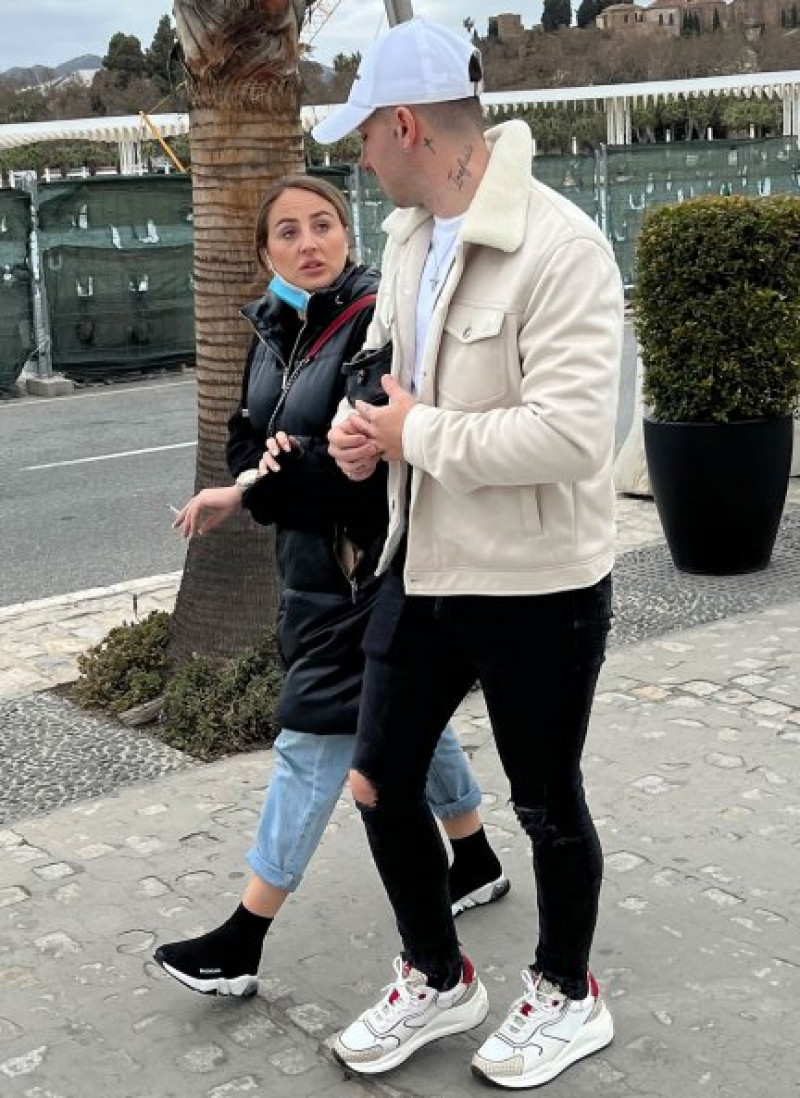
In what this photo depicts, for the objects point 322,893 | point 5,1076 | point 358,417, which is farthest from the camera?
point 322,893

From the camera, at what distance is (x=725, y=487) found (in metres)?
6.96

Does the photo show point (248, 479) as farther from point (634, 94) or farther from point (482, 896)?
point (634, 94)

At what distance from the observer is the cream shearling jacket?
274 centimetres

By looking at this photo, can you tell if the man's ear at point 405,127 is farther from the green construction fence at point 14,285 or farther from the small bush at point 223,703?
the green construction fence at point 14,285

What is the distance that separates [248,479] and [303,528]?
6.5 inches

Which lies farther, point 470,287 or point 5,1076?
point 5,1076

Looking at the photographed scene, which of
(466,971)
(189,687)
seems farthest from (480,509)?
(189,687)

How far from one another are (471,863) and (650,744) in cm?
130

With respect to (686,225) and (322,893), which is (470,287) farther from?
(686,225)

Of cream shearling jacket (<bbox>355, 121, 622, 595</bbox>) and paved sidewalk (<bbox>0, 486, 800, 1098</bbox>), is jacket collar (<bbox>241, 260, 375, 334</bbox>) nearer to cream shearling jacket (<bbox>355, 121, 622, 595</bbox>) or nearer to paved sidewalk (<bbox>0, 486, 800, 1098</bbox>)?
cream shearling jacket (<bbox>355, 121, 622, 595</bbox>)

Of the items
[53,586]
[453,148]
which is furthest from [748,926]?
[53,586]

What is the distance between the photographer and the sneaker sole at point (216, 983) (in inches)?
137

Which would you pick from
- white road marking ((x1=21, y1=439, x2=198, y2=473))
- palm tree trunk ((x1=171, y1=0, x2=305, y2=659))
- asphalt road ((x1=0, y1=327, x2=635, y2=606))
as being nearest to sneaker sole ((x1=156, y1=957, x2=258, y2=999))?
palm tree trunk ((x1=171, y1=0, x2=305, y2=659))

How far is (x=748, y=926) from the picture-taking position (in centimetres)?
380
